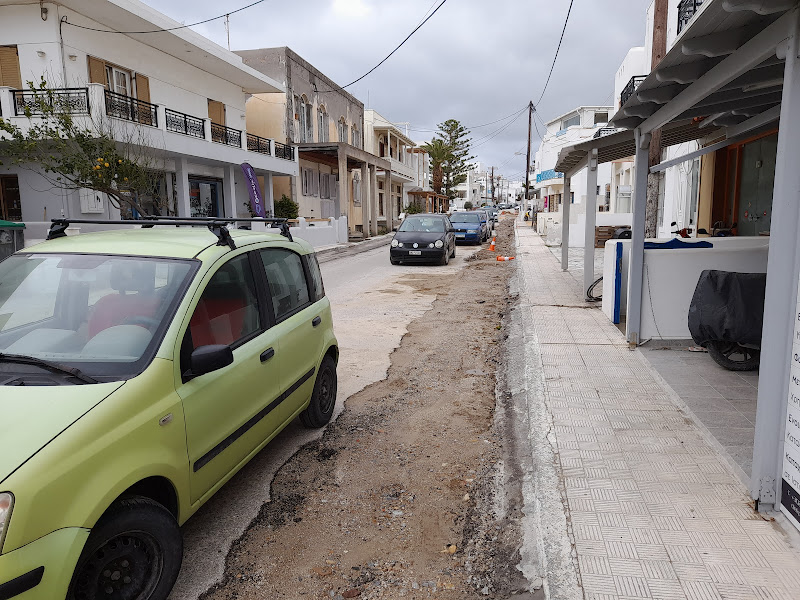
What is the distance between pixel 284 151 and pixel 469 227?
9051mm

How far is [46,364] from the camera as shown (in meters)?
2.72

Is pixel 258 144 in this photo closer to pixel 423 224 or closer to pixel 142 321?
pixel 423 224

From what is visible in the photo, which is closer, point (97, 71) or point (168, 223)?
point (168, 223)

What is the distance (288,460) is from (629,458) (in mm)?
2511

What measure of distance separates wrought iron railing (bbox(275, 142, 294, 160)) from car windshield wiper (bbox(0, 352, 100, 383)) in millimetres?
23548

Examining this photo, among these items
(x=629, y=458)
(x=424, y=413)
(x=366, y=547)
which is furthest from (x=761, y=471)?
(x=424, y=413)

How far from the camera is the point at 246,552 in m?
3.31

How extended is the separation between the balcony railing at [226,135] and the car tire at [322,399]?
17994 millimetres

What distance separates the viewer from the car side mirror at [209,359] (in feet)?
9.61

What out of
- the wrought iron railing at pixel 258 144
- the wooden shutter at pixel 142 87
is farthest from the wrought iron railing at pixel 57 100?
the wrought iron railing at pixel 258 144

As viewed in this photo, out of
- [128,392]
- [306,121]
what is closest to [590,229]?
[128,392]

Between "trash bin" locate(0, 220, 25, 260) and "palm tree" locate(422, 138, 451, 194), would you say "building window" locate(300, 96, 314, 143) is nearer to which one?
"trash bin" locate(0, 220, 25, 260)

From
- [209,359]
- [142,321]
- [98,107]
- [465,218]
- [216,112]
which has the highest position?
[216,112]

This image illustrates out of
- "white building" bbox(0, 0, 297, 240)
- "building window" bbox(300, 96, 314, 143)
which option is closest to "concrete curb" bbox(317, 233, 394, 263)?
"white building" bbox(0, 0, 297, 240)
